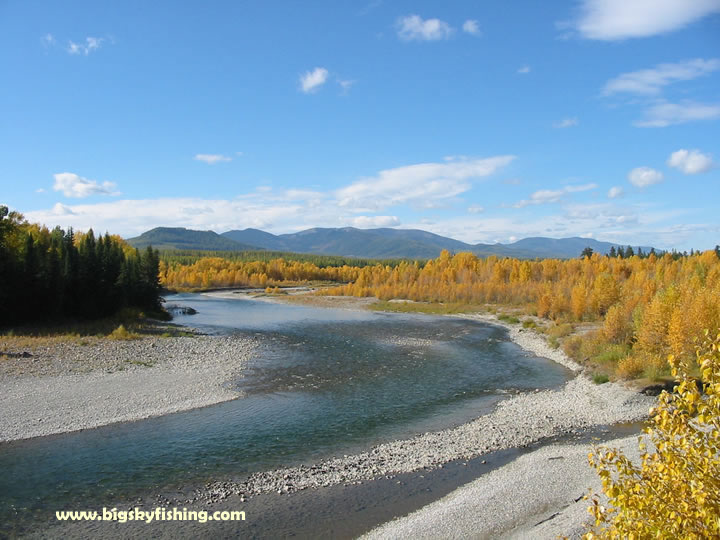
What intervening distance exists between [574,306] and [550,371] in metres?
34.2

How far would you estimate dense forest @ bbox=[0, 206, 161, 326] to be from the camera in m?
45.5

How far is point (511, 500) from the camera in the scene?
607 inches

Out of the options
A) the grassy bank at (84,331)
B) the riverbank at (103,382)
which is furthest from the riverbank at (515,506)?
the grassy bank at (84,331)

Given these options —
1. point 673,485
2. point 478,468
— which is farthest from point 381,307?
point 673,485

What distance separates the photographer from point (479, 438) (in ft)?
70.3

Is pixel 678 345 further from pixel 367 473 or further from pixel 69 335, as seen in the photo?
pixel 69 335

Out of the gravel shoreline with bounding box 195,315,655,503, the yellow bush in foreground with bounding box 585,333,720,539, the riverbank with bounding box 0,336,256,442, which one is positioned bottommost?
the gravel shoreline with bounding box 195,315,655,503

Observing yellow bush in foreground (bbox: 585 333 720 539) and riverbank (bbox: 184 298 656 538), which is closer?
yellow bush in foreground (bbox: 585 333 720 539)

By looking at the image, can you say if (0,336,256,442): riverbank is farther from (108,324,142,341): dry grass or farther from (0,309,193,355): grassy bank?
(108,324,142,341): dry grass

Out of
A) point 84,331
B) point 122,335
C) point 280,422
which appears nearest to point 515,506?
point 280,422

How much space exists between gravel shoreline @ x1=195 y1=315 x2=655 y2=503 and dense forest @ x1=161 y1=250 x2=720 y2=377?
412cm

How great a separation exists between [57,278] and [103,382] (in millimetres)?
26773


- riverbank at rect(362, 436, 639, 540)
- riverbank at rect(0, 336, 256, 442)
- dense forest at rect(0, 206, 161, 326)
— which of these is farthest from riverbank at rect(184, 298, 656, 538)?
dense forest at rect(0, 206, 161, 326)

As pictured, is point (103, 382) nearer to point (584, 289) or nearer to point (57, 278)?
point (57, 278)
